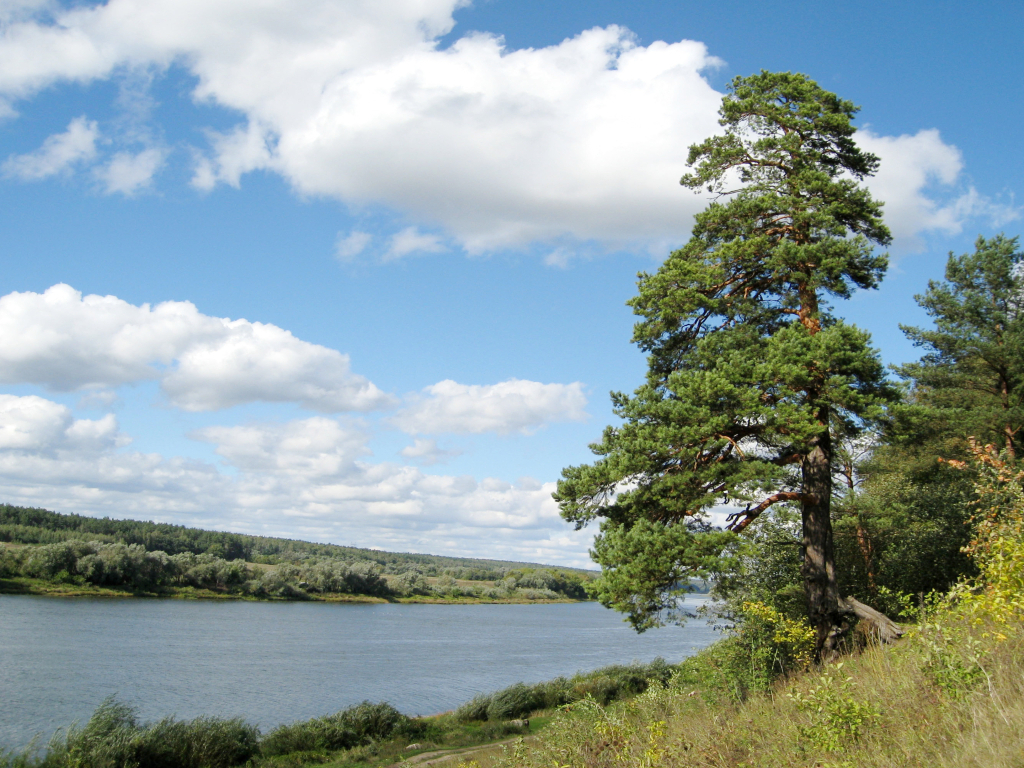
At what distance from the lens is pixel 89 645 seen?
36.1 metres

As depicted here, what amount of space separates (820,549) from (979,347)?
911 centimetres

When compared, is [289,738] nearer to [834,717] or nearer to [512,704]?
[512,704]

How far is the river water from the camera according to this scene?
24828 mm

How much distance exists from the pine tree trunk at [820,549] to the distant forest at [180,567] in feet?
148

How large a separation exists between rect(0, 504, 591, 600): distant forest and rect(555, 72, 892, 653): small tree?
148 ft

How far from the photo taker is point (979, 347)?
16531mm

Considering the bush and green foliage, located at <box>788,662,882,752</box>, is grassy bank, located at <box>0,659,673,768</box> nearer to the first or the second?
the bush

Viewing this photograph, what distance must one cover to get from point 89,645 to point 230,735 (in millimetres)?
24542

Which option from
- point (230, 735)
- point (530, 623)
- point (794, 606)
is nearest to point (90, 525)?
point (530, 623)

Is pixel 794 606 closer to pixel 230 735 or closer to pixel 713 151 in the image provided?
pixel 713 151

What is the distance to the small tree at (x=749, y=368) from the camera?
10586mm

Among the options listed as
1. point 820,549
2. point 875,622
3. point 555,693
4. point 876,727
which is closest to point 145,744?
point 555,693

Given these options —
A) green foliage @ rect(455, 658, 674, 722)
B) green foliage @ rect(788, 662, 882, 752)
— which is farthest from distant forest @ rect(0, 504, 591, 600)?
green foliage @ rect(788, 662, 882, 752)

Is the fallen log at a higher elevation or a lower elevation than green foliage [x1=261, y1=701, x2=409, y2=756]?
higher
